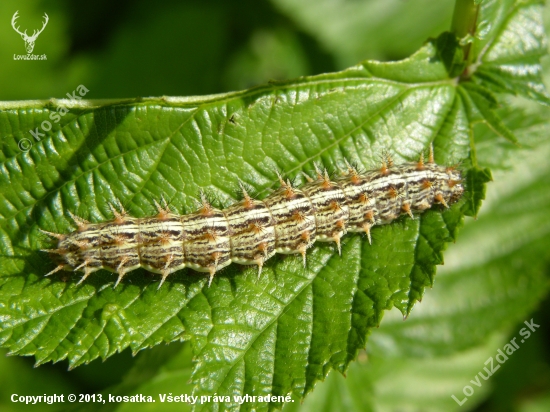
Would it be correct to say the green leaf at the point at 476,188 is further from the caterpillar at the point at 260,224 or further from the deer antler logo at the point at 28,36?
the deer antler logo at the point at 28,36

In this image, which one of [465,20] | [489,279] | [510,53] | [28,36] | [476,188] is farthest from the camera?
[28,36]

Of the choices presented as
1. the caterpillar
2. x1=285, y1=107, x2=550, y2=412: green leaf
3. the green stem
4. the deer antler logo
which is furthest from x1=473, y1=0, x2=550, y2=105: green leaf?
the deer antler logo

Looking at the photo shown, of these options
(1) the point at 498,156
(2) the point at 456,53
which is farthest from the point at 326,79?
(1) the point at 498,156

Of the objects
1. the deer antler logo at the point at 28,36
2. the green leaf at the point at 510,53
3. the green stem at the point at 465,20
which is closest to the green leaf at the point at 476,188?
the green leaf at the point at 510,53

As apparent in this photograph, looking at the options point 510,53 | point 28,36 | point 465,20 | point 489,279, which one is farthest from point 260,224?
point 28,36

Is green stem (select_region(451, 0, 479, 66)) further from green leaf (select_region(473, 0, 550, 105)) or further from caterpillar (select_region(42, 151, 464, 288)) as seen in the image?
caterpillar (select_region(42, 151, 464, 288))

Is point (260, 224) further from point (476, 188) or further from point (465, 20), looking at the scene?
point (465, 20)
